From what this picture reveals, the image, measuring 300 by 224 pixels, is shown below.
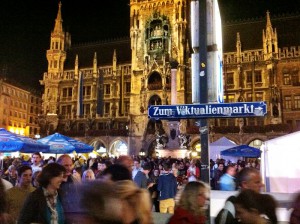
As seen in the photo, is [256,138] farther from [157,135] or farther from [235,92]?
[157,135]

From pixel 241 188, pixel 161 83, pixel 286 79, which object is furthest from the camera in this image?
pixel 161 83

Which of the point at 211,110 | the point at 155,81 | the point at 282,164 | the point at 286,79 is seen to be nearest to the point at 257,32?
the point at 286,79

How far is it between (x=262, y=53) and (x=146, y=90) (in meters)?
14.4

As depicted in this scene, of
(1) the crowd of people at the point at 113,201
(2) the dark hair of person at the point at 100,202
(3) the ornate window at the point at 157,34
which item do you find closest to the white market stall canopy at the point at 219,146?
(1) the crowd of people at the point at 113,201

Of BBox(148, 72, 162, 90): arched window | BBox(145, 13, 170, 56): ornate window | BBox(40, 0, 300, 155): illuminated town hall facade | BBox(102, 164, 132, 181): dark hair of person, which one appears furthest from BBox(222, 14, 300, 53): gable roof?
BBox(102, 164, 132, 181): dark hair of person

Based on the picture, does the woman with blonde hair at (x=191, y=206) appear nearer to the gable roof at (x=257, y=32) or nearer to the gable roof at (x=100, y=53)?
the gable roof at (x=257, y=32)

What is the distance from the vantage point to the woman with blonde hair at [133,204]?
211cm

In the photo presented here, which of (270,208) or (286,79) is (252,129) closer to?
(286,79)

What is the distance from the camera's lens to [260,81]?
37.6 meters

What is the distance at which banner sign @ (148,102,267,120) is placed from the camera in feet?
17.8

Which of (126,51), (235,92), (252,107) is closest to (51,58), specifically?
(126,51)

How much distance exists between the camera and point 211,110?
561 centimetres

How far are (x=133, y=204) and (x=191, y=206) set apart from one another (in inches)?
35.8

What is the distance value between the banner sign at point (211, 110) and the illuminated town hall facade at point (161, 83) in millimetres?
27596
